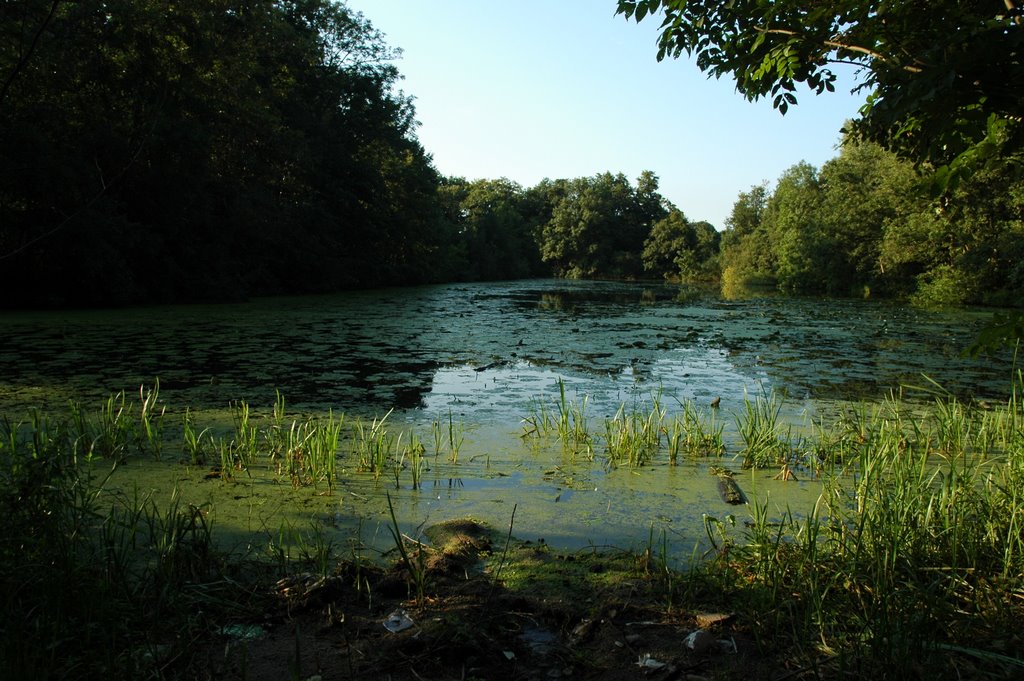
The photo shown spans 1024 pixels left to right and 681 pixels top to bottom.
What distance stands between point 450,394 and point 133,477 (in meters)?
3.65

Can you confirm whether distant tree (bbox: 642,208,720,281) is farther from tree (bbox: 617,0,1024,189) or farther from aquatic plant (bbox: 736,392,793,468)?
tree (bbox: 617,0,1024,189)

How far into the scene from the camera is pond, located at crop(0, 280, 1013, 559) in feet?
13.0

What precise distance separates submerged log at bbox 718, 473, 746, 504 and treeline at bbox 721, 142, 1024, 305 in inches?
545

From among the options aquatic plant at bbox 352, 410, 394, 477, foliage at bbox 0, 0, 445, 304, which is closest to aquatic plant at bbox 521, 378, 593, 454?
aquatic plant at bbox 352, 410, 394, 477

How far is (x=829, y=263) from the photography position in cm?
3412

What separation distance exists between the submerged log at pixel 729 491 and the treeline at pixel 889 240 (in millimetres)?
13843

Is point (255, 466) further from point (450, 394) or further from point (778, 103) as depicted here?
point (778, 103)

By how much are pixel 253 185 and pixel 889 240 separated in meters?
24.5

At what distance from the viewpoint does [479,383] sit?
825 cm

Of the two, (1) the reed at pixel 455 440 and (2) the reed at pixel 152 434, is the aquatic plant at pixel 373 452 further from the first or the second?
(2) the reed at pixel 152 434

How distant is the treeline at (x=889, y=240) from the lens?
23.3 meters

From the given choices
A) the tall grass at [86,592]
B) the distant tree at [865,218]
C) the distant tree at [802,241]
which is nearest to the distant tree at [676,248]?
the distant tree at [802,241]

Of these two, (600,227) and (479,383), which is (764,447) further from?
(600,227)

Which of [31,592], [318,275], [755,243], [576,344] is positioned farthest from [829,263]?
[31,592]
